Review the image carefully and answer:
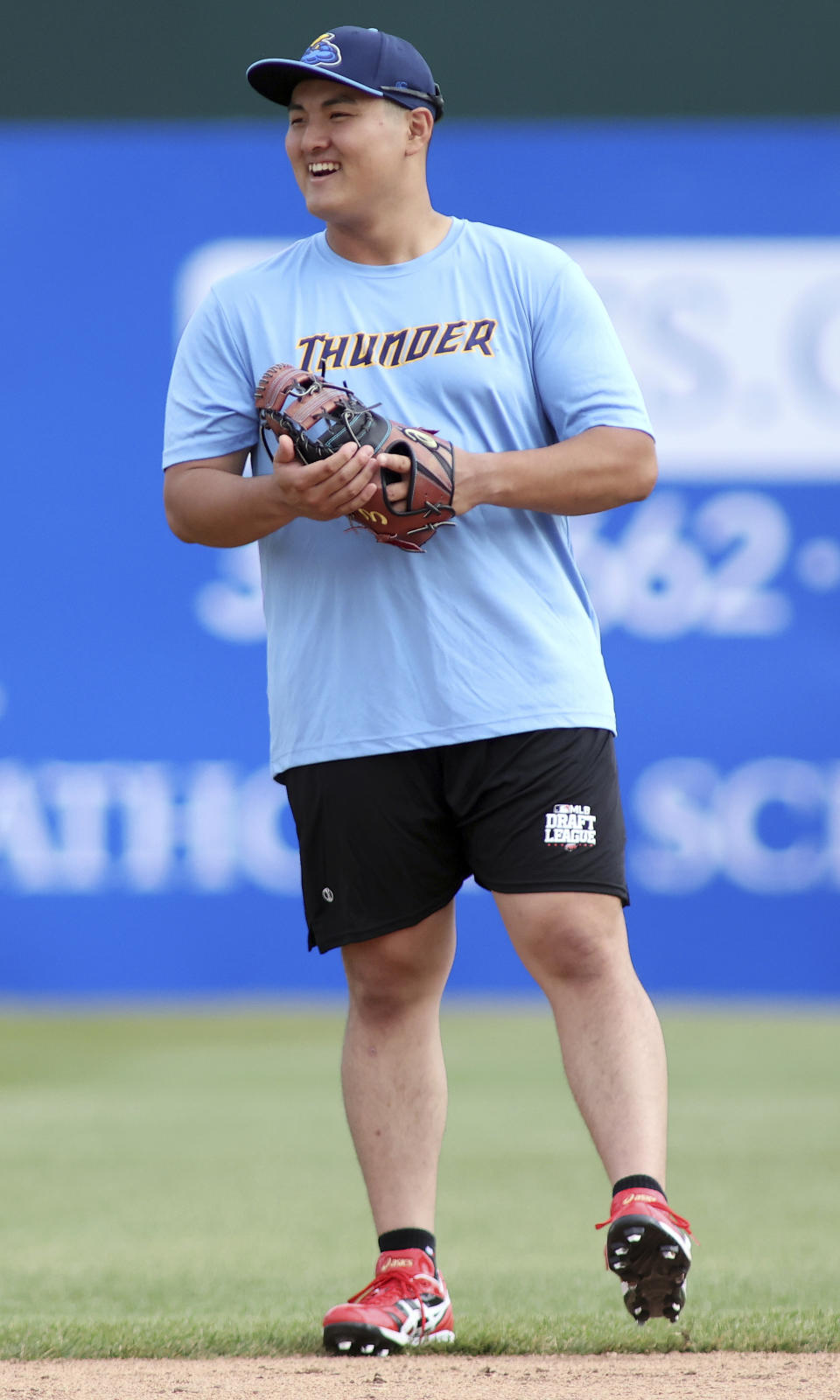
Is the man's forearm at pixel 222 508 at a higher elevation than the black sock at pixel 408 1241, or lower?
higher

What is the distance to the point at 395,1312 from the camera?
234cm

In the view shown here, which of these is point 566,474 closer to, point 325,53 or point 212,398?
point 212,398

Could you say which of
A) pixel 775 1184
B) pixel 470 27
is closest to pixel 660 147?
pixel 470 27

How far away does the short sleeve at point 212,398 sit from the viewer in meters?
2.47

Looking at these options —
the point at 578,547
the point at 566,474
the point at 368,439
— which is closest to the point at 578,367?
the point at 566,474

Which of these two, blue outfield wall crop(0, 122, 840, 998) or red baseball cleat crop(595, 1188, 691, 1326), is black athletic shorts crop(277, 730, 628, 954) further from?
blue outfield wall crop(0, 122, 840, 998)

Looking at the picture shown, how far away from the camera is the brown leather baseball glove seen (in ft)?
7.29

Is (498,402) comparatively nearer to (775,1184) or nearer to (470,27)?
(775,1184)

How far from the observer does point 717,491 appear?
578 cm

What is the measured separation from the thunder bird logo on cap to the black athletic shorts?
96cm

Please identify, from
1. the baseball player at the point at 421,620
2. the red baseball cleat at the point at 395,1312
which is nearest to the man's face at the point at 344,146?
the baseball player at the point at 421,620

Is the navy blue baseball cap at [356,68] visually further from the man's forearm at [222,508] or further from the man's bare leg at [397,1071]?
the man's bare leg at [397,1071]

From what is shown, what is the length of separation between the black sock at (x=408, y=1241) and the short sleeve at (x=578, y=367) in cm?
115

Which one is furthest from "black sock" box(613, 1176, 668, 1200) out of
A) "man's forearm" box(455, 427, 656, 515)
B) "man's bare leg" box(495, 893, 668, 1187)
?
"man's forearm" box(455, 427, 656, 515)
